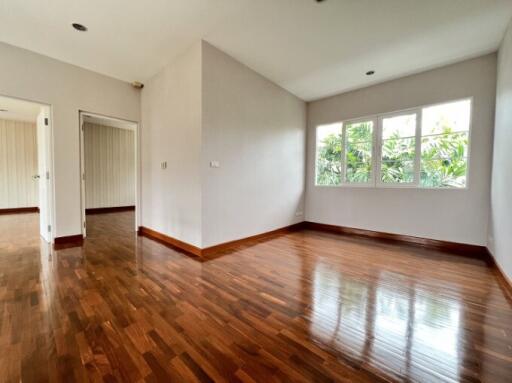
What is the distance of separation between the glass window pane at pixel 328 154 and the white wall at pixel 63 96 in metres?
4.27

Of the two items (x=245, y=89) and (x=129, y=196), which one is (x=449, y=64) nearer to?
(x=245, y=89)

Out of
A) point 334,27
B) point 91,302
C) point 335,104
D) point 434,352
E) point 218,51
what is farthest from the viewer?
point 335,104

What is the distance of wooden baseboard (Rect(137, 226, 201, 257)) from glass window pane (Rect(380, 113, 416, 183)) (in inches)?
143

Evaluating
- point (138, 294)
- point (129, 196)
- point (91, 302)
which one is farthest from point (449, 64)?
point (129, 196)

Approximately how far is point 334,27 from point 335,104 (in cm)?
225

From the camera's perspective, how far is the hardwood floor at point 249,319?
125 centimetres

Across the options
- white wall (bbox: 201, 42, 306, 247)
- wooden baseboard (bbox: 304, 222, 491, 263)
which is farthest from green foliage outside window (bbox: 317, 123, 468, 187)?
wooden baseboard (bbox: 304, 222, 491, 263)

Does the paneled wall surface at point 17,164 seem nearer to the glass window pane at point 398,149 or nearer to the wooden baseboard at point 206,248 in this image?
the wooden baseboard at point 206,248

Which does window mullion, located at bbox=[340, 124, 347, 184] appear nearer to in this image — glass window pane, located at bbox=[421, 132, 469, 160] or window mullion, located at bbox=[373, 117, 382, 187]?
window mullion, located at bbox=[373, 117, 382, 187]

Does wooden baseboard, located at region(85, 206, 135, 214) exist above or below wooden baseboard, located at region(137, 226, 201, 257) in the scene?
above

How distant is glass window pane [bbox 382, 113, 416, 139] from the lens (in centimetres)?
391

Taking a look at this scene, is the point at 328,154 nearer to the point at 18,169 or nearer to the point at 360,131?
the point at 360,131

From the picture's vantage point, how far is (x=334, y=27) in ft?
8.77

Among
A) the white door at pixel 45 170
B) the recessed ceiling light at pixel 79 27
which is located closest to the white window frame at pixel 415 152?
the recessed ceiling light at pixel 79 27
